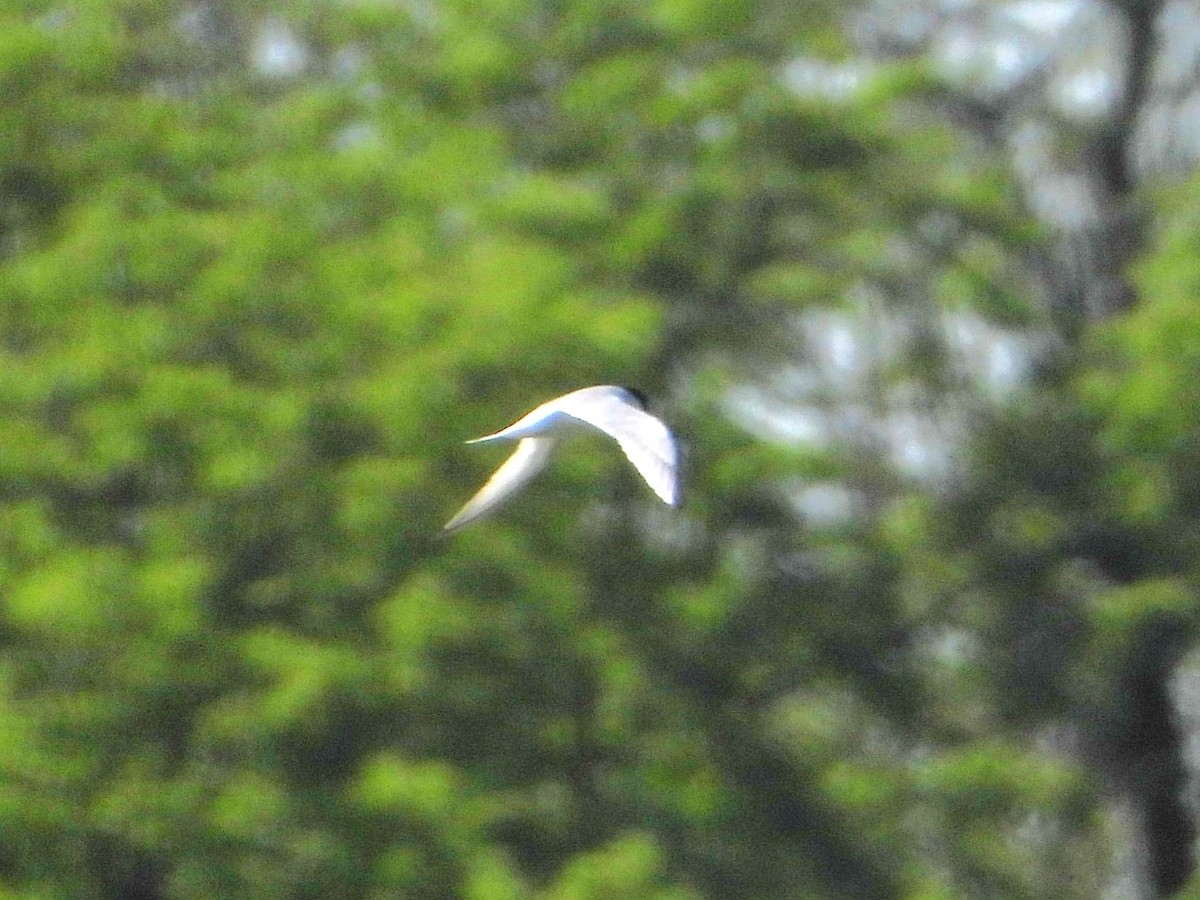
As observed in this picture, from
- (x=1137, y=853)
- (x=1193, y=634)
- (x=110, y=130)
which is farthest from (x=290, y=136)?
(x=1137, y=853)

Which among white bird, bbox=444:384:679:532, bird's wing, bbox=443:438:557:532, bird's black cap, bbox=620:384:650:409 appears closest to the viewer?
white bird, bbox=444:384:679:532

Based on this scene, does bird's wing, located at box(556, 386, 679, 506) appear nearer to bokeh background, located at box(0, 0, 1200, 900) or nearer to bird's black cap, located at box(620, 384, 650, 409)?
bird's black cap, located at box(620, 384, 650, 409)

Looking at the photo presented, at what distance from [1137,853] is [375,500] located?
7151 mm

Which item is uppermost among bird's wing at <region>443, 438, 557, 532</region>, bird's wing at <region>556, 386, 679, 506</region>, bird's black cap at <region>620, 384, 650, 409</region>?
bird's wing at <region>556, 386, 679, 506</region>

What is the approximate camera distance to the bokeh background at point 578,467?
14242mm

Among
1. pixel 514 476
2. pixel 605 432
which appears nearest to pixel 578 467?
pixel 514 476

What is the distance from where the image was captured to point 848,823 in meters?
16.1

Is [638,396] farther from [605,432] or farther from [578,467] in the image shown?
[578,467]

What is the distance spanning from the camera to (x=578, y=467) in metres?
14.8

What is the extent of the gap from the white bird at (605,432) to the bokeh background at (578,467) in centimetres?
339

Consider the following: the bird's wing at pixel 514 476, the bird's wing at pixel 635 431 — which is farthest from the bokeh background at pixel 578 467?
the bird's wing at pixel 635 431

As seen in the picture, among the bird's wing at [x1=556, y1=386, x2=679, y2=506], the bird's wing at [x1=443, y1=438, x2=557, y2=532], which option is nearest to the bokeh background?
the bird's wing at [x1=443, y1=438, x2=557, y2=532]

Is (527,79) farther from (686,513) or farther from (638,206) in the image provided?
(686,513)

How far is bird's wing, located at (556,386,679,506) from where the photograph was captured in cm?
834
